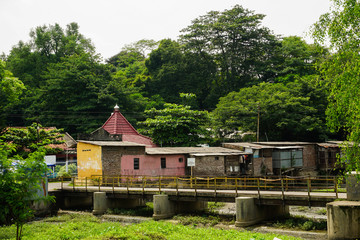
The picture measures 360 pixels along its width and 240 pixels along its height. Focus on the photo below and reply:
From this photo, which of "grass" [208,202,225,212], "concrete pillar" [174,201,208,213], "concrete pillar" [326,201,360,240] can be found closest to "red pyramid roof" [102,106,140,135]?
"grass" [208,202,225,212]

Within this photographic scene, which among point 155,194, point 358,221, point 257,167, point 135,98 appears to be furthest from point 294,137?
point 358,221

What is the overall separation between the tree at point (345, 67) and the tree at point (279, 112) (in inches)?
1196

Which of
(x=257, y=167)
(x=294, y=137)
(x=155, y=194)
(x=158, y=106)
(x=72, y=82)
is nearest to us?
(x=155, y=194)

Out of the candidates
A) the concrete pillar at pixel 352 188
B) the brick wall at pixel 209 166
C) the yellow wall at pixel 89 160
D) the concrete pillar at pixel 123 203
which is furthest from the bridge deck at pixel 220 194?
the brick wall at pixel 209 166

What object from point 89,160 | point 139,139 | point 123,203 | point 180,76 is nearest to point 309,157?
point 139,139

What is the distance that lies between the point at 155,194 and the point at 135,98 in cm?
4202

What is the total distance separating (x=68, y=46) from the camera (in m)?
76.2

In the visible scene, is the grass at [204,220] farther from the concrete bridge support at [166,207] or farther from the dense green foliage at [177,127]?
the dense green foliage at [177,127]

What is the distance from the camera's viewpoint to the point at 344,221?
1747cm

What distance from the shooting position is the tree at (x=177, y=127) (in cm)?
4388

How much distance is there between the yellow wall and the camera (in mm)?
34044

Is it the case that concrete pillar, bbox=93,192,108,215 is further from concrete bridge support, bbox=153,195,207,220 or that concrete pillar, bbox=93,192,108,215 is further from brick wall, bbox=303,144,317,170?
brick wall, bbox=303,144,317,170

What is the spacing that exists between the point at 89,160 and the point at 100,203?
795 centimetres

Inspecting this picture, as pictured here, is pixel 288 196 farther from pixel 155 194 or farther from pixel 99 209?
pixel 99 209
